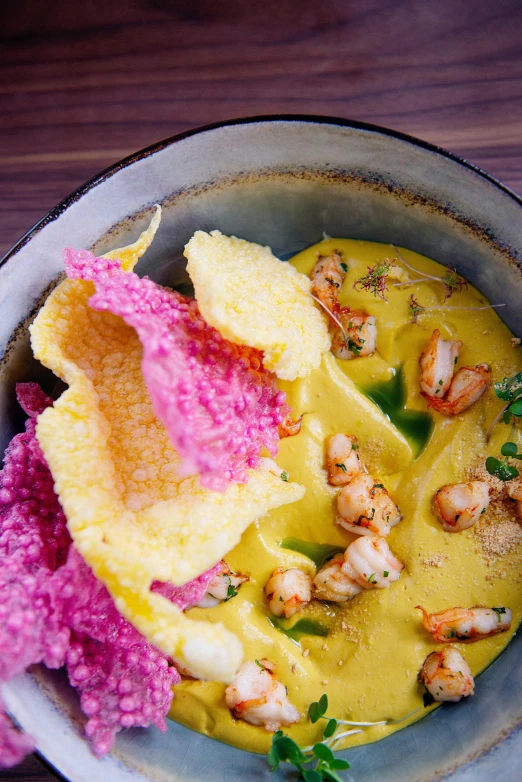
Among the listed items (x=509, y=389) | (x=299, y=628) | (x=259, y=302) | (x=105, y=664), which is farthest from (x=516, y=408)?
(x=105, y=664)

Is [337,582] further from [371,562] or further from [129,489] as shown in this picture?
[129,489]

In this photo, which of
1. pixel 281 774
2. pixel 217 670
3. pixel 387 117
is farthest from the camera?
pixel 387 117

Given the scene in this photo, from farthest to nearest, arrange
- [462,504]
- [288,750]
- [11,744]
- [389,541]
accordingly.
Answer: [389,541]
[462,504]
[288,750]
[11,744]

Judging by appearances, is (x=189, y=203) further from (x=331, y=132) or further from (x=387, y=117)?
(x=387, y=117)

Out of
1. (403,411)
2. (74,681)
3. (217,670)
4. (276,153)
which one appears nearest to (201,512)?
(217,670)

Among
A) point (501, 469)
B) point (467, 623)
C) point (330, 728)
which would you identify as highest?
point (501, 469)

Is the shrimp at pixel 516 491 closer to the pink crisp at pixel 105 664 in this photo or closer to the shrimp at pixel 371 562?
the shrimp at pixel 371 562
